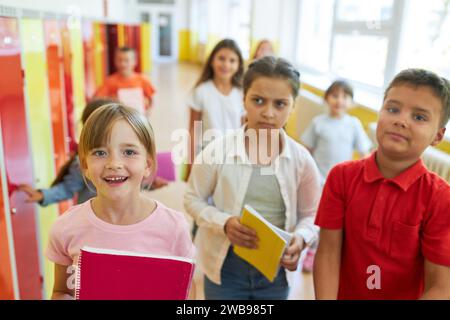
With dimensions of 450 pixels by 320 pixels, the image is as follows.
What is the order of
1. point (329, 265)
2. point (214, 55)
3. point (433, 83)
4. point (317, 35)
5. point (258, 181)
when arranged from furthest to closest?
point (317, 35) → point (214, 55) → point (258, 181) → point (329, 265) → point (433, 83)

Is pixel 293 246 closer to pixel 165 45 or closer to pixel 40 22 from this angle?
pixel 40 22

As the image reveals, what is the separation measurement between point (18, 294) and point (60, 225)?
77cm

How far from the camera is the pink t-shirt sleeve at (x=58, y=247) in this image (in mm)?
720

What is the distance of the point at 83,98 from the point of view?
2.88m

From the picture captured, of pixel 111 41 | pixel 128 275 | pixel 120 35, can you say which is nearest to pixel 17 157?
pixel 128 275

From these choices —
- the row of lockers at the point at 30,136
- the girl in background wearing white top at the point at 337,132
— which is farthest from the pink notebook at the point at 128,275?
the girl in background wearing white top at the point at 337,132

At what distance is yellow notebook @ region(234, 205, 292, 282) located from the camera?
99 cm

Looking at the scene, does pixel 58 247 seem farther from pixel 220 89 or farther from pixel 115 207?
pixel 220 89

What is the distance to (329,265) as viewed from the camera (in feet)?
3.19

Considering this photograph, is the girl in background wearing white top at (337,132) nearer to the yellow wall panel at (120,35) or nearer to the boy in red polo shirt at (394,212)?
the boy in red polo shirt at (394,212)

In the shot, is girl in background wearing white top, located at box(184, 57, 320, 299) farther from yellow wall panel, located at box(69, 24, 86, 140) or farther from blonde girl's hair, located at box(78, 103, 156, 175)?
yellow wall panel, located at box(69, 24, 86, 140)

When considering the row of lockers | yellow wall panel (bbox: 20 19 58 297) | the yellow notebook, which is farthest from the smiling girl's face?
yellow wall panel (bbox: 20 19 58 297)

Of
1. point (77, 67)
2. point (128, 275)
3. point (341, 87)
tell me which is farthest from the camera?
point (77, 67)

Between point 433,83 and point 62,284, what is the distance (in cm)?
74
